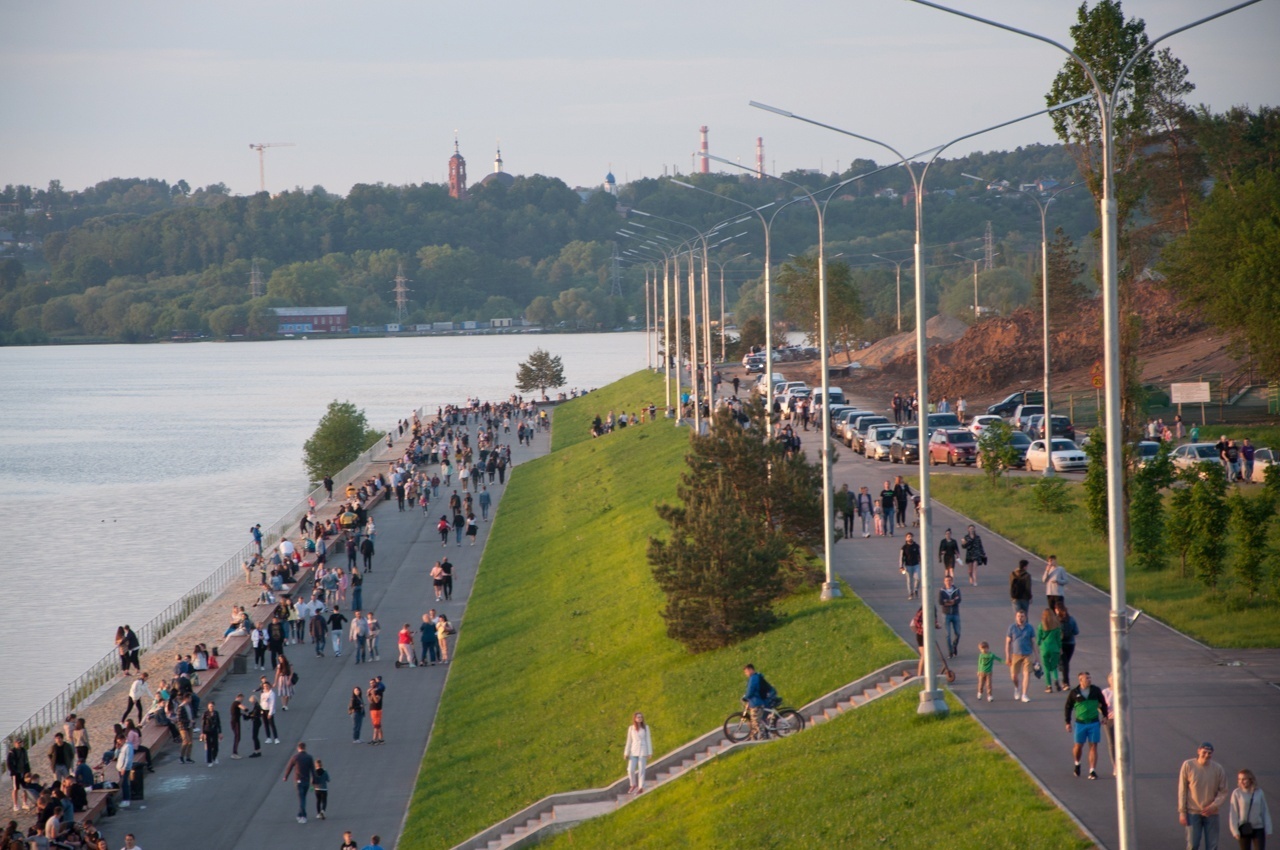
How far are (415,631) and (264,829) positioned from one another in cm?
1345

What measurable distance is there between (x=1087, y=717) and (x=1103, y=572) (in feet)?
47.9

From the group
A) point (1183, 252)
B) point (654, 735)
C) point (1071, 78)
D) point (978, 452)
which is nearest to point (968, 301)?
point (1183, 252)

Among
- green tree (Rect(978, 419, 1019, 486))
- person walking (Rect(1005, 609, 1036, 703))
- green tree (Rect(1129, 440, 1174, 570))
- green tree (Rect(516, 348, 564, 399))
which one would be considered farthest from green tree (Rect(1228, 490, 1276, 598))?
green tree (Rect(516, 348, 564, 399))

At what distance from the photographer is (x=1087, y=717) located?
53.8 ft

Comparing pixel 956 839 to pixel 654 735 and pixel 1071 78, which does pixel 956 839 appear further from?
pixel 1071 78

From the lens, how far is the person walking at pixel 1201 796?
1364 centimetres

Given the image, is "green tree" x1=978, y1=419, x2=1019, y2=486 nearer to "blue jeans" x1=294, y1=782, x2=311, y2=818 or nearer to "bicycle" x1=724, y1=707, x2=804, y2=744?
"bicycle" x1=724, y1=707, x2=804, y2=744

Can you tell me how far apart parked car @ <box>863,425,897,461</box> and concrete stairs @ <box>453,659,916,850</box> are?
95.5 ft

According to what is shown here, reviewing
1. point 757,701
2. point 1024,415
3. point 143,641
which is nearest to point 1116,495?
point 757,701

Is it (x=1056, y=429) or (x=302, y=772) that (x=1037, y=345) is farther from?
(x=302, y=772)

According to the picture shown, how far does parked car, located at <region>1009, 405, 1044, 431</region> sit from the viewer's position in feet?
185

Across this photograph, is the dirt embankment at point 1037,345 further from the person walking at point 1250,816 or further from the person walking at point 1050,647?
the person walking at point 1250,816

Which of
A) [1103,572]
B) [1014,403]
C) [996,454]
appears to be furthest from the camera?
[1014,403]

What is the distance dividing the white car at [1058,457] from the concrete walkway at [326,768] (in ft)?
69.8
